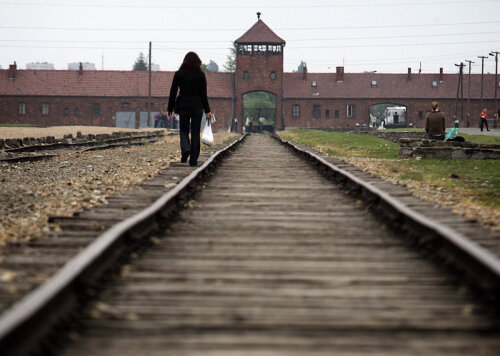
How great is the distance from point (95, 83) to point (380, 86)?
31.3 metres

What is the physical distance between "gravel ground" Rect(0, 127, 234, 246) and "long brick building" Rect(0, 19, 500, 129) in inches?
2035

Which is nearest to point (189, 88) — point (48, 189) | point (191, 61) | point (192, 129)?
point (191, 61)

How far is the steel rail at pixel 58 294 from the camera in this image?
A: 2578 millimetres

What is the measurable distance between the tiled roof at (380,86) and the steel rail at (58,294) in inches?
2611

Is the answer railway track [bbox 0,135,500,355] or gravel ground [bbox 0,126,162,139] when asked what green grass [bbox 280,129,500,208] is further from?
gravel ground [bbox 0,126,162,139]

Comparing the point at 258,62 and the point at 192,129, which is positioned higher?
the point at 258,62

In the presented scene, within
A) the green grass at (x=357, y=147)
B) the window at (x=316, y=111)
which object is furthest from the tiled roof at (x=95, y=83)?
the green grass at (x=357, y=147)

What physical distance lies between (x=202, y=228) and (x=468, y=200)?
388 cm

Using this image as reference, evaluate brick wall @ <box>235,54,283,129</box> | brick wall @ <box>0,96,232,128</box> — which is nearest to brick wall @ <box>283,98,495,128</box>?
brick wall @ <box>235,54,283,129</box>

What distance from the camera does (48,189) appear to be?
360 inches

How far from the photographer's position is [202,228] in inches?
223

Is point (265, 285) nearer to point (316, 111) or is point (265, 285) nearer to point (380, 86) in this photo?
point (316, 111)

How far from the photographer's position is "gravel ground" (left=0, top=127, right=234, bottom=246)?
20.1ft

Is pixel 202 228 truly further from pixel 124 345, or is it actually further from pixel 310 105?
pixel 310 105
